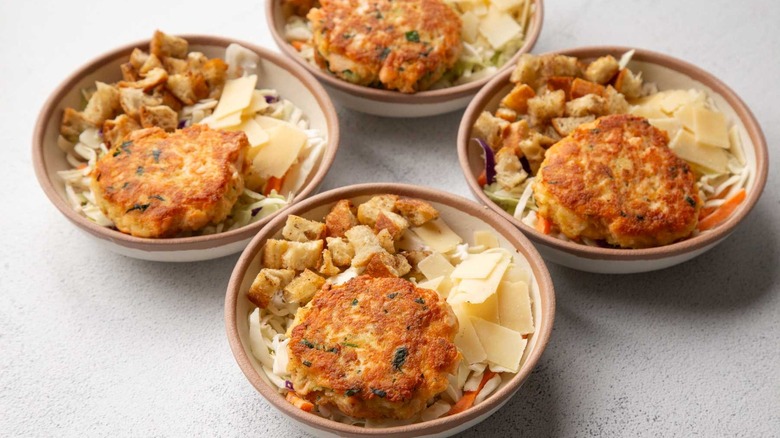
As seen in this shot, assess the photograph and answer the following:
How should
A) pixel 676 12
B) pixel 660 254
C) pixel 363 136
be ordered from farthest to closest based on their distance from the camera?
pixel 676 12 < pixel 363 136 < pixel 660 254

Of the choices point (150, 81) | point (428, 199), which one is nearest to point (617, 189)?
point (428, 199)

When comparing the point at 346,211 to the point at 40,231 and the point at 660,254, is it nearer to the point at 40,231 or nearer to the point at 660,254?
the point at 660,254

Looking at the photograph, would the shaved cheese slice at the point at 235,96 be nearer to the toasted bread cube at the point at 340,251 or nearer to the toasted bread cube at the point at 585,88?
the toasted bread cube at the point at 340,251

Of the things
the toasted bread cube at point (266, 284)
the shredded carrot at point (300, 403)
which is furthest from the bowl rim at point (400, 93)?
the shredded carrot at point (300, 403)

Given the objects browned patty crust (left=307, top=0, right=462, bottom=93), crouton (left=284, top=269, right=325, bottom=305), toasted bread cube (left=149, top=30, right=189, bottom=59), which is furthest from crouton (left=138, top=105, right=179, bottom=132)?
crouton (left=284, top=269, right=325, bottom=305)

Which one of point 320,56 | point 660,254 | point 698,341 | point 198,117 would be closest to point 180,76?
point 198,117

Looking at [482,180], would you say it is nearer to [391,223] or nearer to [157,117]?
[391,223]

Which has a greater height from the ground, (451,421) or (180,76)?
(180,76)
